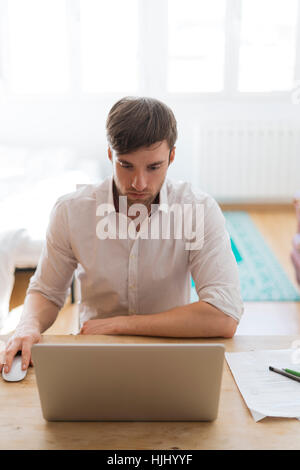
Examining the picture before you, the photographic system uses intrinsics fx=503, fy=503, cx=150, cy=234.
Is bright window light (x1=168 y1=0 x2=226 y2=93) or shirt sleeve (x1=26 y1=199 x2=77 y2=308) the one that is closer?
shirt sleeve (x1=26 y1=199 x2=77 y2=308)

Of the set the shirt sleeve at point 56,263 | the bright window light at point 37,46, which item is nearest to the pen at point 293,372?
the shirt sleeve at point 56,263

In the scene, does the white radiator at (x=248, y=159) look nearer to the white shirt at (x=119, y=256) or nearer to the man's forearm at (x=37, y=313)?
the white shirt at (x=119, y=256)

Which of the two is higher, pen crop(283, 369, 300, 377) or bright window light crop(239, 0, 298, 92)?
bright window light crop(239, 0, 298, 92)

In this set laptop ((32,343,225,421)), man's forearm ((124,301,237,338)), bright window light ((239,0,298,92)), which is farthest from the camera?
bright window light ((239,0,298,92))

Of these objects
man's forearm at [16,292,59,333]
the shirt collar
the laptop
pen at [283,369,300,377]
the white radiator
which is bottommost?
the white radiator

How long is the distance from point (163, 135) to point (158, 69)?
9.79 feet

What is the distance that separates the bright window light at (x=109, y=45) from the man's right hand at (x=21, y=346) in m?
3.24

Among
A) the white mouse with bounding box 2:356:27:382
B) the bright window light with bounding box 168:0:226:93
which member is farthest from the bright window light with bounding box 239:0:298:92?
the white mouse with bounding box 2:356:27:382

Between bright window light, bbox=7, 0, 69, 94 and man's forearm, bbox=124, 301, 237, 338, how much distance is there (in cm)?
328

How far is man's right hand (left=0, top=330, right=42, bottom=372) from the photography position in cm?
98

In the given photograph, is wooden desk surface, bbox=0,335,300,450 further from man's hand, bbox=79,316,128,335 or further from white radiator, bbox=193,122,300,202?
white radiator, bbox=193,122,300,202

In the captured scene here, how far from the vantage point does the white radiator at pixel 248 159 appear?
400cm

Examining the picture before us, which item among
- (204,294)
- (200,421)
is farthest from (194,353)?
(204,294)

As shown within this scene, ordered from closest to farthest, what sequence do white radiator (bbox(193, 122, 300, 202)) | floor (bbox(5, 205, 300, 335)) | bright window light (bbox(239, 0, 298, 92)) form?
floor (bbox(5, 205, 300, 335)) < bright window light (bbox(239, 0, 298, 92)) < white radiator (bbox(193, 122, 300, 202))
